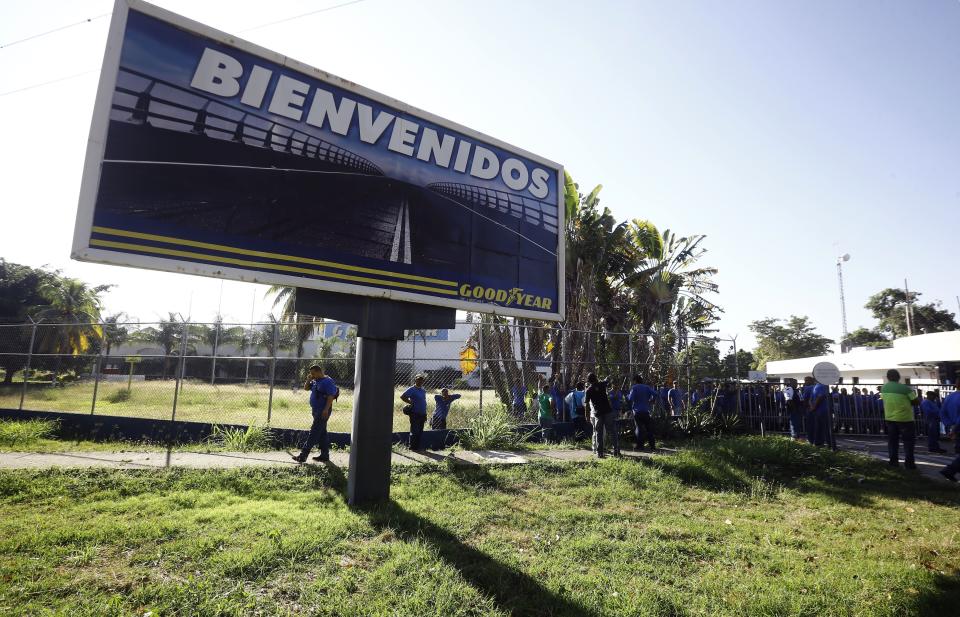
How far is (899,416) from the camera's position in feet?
30.1

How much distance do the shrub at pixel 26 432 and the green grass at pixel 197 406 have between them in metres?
2.16

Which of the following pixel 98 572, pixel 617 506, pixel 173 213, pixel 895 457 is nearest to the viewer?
pixel 98 572

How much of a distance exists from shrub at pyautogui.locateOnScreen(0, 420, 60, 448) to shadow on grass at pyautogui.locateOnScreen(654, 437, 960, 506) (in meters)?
13.0

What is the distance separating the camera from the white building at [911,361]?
81.4 ft

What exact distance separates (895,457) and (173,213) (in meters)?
12.8

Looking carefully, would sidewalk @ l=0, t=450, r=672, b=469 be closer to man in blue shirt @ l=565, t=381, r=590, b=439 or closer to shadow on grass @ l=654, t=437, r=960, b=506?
shadow on grass @ l=654, t=437, r=960, b=506

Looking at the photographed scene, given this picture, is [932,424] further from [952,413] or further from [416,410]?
[416,410]

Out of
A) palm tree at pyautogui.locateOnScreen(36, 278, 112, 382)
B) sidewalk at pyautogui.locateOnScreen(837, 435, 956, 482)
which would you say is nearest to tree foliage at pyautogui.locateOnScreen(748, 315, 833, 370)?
sidewalk at pyautogui.locateOnScreen(837, 435, 956, 482)

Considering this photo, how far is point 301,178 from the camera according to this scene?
6016mm

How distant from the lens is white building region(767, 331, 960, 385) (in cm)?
2481

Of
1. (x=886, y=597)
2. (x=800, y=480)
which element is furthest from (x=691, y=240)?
(x=886, y=597)

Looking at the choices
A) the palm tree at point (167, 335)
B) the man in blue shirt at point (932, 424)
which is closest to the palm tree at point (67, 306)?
the palm tree at point (167, 335)

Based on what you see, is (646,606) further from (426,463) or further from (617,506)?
(426,463)

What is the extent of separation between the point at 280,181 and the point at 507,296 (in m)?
3.58
